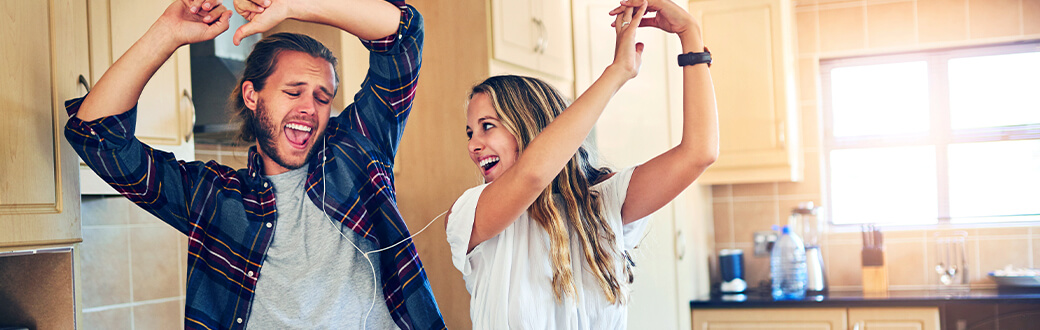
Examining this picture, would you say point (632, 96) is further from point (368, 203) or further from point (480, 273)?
point (368, 203)

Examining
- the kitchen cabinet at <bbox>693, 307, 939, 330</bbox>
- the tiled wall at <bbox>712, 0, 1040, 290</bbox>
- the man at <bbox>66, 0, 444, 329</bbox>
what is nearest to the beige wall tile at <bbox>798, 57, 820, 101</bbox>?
the tiled wall at <bbox>712, 0, 1040, 290</bbox>

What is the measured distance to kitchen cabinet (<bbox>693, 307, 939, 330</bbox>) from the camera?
121 inches

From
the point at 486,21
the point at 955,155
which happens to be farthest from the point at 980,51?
the point at 486,21

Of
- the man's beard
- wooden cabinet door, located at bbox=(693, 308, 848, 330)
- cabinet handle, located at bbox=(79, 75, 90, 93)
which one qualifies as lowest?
wooden cabinet door, located at bbox=(693, 308, 848, 330)

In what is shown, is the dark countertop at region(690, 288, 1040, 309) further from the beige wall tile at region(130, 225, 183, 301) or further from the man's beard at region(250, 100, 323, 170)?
the man's beard at region(250, 100, 323, 170)

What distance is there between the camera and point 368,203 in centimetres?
121

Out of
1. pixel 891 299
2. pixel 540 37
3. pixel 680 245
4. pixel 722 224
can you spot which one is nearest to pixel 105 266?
pixel 540 37

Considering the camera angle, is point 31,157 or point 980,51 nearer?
point 31,157

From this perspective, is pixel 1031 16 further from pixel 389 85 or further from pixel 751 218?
pixel 389 85

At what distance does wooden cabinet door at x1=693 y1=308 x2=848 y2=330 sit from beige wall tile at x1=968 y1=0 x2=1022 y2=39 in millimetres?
1436

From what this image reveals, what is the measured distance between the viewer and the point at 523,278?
A: 133 centimetres

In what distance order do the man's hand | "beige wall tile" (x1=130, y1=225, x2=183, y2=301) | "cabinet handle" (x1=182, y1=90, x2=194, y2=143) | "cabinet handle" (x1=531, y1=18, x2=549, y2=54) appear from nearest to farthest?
the man's hand
"cabinet handle" (x1=182, y1=90, x2=194, y2=143)
"beige wall tile" (x1=130, y1=225, x2=183, y2=301)
"cabinet handle" (x1=531, y1=18, x2=549, y2=54)

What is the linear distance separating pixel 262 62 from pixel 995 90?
3.41 metres

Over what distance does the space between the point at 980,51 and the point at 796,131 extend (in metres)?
0.88
